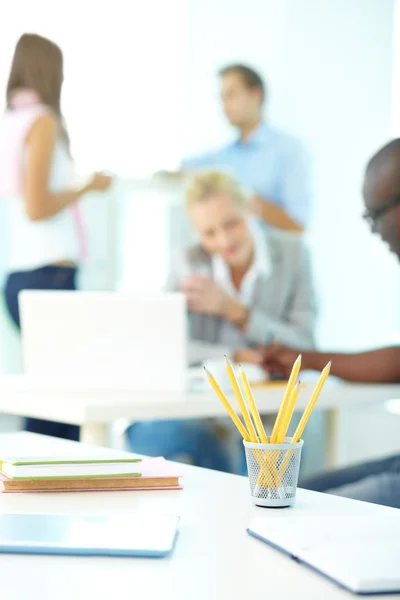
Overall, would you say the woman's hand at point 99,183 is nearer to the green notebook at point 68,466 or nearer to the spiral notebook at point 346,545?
the green notebook at point 68,466

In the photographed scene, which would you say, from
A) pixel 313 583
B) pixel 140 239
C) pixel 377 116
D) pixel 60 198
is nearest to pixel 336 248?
pixel 377 116

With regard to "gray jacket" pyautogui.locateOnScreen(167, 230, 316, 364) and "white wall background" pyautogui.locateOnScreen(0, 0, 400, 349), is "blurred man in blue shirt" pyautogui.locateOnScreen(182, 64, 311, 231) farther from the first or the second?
"gray jacket" pyautogui.locateOnScreen(167, 230, 316, 364)

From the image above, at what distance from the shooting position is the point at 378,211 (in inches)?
101

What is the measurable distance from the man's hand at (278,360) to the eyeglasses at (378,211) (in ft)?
1.40

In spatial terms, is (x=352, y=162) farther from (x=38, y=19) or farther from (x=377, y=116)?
(x=38, y=19)

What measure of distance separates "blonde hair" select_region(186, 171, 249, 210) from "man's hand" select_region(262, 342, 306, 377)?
1005 mm

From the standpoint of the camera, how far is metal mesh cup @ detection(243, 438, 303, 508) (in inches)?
39.0

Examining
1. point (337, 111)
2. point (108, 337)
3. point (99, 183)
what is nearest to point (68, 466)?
point (108, 337)

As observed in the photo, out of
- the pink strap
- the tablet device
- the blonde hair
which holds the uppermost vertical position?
the blonde hair

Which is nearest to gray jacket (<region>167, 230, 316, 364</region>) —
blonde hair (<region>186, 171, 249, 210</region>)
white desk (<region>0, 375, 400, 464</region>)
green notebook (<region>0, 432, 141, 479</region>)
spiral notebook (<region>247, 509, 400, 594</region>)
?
blonde hair (<region>186, 171, 249, 210</region>)

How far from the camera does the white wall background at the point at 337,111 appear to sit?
4094 millimetres

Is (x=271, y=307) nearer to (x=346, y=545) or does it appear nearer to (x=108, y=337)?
(x=108, y=337)

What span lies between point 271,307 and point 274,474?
258 cm

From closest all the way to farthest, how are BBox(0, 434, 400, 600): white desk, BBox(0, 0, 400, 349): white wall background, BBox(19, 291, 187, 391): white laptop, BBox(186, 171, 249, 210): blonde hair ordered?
BBox(0, 434, 400, 600): white desk, BBox(19, 291, 187, 391): white laptop, BBox(186, 171, 249, 210): blonde hair, BBox(0, 0, 400, 349): white wall background
